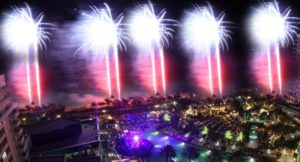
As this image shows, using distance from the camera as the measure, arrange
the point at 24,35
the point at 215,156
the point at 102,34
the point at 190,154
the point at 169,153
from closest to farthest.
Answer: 1. the point at 190,154
2. the point at 169,153
3. the point at 215,156
4. the point at 24,35
5. the point at 102,34

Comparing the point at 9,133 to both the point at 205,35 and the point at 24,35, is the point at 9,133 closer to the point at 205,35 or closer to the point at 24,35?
the point at 24,35

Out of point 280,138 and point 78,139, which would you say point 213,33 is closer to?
point 280,138

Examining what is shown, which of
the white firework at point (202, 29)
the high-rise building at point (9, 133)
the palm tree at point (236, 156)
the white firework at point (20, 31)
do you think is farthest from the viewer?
the white firework at point (202, 29)

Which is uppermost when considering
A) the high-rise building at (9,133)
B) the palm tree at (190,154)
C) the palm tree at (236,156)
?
the high-rise building at (9,133)

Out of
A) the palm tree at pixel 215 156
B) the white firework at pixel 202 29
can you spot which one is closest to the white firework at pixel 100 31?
the white firework at pixel 202 29

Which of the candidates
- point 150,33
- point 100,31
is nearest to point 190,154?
point 150,33

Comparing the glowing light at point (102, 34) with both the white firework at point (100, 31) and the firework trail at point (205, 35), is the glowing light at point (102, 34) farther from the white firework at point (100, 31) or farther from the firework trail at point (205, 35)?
the firework trail at point (205, 35)

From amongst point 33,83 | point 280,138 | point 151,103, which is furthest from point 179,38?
point 280,138
